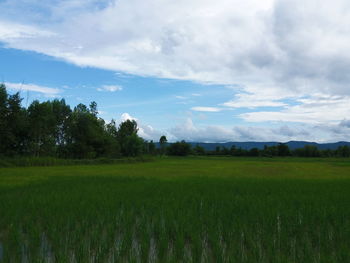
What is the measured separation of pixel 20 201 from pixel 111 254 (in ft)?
19.3

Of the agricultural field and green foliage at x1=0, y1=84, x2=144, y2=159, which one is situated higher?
green foliage at x1=0, y1=84, x2=144, y2=159

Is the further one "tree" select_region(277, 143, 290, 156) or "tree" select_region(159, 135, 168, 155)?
"tree" select_region(159, 135, 168, 155)

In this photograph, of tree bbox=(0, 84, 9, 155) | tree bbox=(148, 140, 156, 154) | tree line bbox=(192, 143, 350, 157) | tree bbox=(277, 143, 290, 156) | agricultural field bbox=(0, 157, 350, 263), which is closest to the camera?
agricultural field bbox=(0, 157, 350, 263)

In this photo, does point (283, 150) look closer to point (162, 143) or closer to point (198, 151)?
point (198, 151)

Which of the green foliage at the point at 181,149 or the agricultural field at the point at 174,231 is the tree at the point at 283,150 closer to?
the green foliage at the point at 181,149

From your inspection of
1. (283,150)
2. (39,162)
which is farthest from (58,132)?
(283,150)

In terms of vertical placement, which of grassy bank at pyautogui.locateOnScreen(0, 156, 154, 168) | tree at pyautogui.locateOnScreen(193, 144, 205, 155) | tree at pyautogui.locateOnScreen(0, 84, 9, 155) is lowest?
grassy bank at pyautogui.locateOnScreen(0, 156, 154, 168)

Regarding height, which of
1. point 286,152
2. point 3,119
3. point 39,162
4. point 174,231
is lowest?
point 39,162

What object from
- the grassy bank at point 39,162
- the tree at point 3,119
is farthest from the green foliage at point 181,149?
the tree at point 3,119

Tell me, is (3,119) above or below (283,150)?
above

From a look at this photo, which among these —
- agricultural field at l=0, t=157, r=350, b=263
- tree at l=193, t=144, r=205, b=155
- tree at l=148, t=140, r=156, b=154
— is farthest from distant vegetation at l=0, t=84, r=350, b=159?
agricultural field at l=0, t=157, r=350, b=263

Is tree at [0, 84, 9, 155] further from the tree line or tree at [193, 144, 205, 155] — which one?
tree at [193, 144, 205, 155]

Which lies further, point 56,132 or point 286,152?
point 286,152

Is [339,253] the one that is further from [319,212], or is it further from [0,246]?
[0,246]
